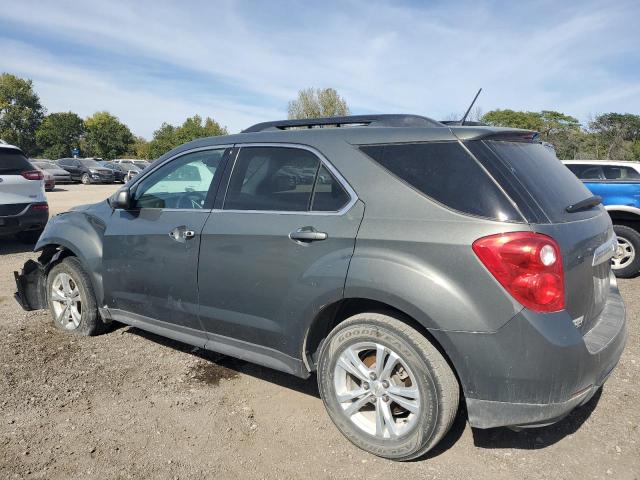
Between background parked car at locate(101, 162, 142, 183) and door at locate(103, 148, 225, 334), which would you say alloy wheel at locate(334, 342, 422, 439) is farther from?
background parked car at locate(101, 162, 142, 183)

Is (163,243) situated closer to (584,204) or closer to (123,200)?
(123,200)

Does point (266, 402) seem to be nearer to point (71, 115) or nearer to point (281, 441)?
point (281, 441)

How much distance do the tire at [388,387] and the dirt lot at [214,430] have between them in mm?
146

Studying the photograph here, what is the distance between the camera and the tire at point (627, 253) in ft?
22.2

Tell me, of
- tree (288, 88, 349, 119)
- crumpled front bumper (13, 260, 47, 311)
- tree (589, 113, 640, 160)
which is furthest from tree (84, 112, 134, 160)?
crumpled front bumper (13, 260, 47, 311)

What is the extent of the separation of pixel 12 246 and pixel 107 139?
6183cm

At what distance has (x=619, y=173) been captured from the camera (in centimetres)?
721

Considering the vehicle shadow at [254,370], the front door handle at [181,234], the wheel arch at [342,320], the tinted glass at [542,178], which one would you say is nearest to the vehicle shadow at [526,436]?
the wheel arch at [342,320]

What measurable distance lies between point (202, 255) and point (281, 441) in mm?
1258

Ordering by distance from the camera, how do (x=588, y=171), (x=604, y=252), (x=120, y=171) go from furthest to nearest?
(x=120, y=171) < (x=588, y=171) < (x=604, y=252)

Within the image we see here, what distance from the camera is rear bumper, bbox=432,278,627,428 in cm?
235

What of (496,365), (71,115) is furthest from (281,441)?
(71,115)

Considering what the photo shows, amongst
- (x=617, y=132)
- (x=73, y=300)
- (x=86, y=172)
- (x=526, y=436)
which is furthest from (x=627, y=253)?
(x=617, y=132)

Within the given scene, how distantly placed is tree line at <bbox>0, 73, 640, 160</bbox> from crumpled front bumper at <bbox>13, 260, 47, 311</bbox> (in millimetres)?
47120
